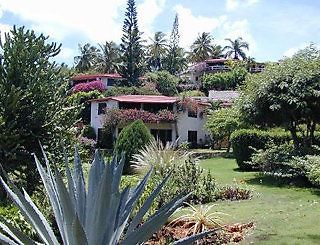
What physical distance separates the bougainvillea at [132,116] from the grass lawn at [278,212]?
22.3 metres

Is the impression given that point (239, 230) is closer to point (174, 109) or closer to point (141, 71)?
point (174, 109)

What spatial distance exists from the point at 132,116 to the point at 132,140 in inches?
690

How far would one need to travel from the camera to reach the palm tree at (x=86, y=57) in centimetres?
8125

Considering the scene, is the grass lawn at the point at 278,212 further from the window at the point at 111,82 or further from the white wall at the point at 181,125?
the window at the point at 111,82

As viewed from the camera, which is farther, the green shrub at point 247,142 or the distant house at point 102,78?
the distant house at point 102,78

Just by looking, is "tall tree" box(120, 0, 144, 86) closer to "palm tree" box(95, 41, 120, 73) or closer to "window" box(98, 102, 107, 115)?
"palm tree" box(95, 41, 120, 73)

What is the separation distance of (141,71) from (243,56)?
28.2 m

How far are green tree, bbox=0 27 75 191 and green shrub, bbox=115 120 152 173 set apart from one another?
11.3 meters

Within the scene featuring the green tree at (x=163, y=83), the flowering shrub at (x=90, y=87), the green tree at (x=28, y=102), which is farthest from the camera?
the green tree at (x=163, y=83)

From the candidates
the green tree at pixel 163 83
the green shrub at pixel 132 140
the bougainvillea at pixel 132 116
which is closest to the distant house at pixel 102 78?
the green tree at pixel 163 83

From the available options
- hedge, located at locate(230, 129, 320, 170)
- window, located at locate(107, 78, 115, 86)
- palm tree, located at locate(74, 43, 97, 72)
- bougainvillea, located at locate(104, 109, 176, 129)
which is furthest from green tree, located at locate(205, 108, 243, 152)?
palm tree, located at locate(74, 43, 97, 72)

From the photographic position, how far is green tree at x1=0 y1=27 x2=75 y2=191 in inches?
434

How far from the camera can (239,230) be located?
34.0 feet

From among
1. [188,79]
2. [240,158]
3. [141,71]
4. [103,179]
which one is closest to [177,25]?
[188,79]
